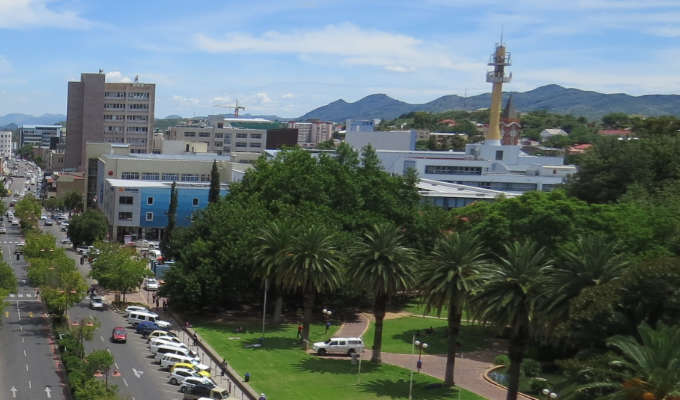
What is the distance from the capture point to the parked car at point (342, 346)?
5062 centimetres

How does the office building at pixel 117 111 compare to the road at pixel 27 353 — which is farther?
the office building at pixel 117 111

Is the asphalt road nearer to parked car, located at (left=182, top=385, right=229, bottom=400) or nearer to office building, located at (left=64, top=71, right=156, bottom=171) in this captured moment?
parked car, located at (left=182, top=385, right=229, bottom=400)

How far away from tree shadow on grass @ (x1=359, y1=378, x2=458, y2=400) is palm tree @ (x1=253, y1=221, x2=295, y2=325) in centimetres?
1204

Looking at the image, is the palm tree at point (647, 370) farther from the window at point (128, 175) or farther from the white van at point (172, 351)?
the window at point (128, 175)

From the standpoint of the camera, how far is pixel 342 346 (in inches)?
1996

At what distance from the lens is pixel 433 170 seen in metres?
120

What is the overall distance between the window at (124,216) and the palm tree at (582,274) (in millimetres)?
78452

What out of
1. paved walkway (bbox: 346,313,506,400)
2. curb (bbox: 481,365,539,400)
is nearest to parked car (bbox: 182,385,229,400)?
paved walkway (bbox: 346,313,506,400)

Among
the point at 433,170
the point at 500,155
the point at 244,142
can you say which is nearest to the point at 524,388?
the point at 433,170

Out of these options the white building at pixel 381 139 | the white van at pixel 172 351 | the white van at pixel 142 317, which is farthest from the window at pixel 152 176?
the white van at pixel 172 351

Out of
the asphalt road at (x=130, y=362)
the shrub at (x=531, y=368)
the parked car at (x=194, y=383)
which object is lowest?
the asphalt road at (x=130, y=362)

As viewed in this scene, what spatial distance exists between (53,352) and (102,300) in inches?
629

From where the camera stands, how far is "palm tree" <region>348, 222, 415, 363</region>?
46.5 m

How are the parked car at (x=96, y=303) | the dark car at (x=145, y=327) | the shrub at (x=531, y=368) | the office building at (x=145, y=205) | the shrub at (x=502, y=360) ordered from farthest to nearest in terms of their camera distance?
the office building at (x=145, y=205) < the parked car at (x=96, y=303) < the dark car at (x=145, y=327) < the shrub at (x=502, y=360) < the shrub at (x=531, y=368)
